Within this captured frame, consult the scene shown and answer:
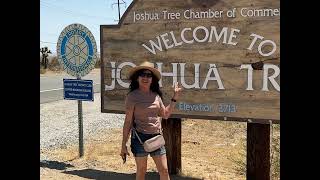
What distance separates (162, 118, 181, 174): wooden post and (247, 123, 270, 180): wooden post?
3.73 ft

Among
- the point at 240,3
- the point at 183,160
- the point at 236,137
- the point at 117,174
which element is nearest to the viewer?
the point at 240,3

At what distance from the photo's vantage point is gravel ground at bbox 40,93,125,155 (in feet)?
32.4

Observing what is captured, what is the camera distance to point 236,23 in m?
5.87

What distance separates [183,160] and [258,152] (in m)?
2.15

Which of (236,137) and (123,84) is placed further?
(236,137)

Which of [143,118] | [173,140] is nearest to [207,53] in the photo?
[173,140]

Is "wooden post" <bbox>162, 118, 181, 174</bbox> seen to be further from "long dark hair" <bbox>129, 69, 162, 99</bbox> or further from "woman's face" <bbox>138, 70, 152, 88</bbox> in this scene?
"woman's face" <bbox>138, 70, 152, 88</bbox>

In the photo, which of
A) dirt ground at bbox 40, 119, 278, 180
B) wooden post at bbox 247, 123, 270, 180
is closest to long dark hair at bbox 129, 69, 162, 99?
wooden post at bbox 247, 123, 270, 180
